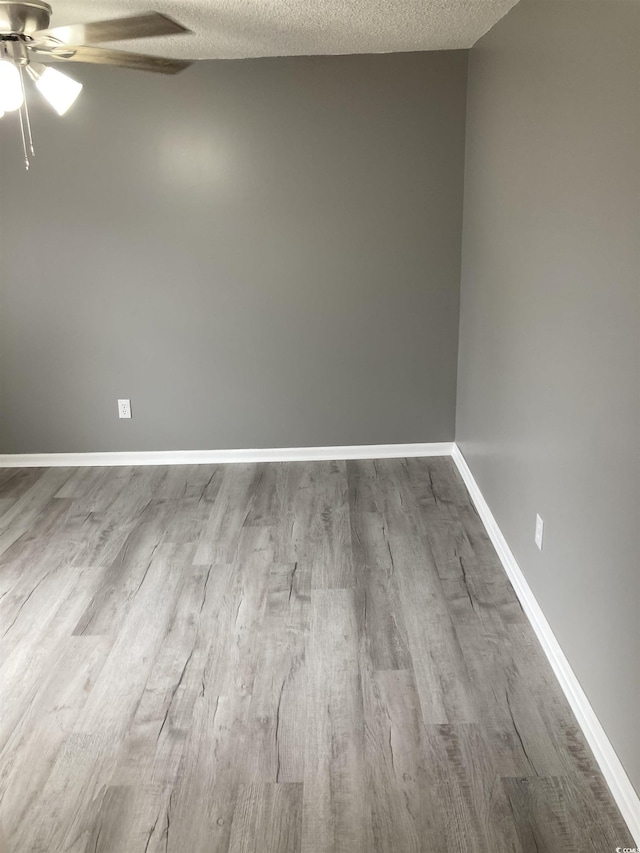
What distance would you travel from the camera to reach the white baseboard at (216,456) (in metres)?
4.40

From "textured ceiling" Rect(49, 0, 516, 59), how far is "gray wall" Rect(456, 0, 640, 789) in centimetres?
22

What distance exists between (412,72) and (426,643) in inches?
112

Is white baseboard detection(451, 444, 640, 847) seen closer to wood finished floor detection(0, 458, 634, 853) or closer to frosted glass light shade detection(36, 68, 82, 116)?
wood finished floor detection(0, 458, 634, 853)

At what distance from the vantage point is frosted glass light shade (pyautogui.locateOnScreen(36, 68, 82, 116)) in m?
2.37

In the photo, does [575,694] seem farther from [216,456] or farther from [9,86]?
[216,456]

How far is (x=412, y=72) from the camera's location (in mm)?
3871

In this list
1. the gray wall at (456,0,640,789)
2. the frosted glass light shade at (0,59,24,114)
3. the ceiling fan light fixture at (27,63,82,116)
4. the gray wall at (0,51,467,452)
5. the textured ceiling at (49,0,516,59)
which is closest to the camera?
the gray wall at (456,0,640,789)

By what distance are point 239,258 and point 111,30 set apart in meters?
1.87

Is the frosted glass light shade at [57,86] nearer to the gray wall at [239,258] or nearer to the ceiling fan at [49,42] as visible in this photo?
the ceiling fan at [49,42]

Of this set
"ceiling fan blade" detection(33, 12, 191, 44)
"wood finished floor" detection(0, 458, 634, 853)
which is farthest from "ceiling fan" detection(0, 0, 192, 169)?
"wood finished floor" detection(0, 458, 634, 853)

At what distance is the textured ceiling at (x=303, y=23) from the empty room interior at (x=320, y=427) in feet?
0.10

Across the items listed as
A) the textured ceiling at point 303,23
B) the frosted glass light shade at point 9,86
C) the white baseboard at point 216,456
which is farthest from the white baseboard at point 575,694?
the frosted glass light shade at point 9,86

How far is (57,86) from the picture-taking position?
239cm

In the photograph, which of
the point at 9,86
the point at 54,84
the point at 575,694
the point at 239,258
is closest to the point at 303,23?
the point at 54,84
